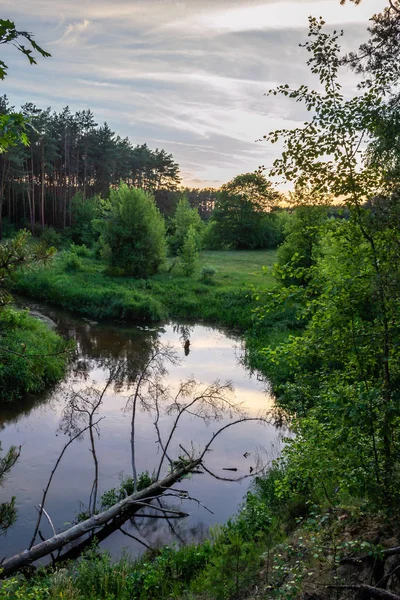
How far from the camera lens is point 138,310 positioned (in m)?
29.3

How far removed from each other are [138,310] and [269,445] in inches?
660

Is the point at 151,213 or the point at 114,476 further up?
the point at 151,213

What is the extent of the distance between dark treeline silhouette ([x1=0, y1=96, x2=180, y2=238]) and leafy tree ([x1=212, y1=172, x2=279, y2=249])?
17.7 m

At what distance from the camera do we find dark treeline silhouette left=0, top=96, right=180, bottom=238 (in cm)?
5469

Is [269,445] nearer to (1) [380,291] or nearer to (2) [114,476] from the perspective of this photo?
(2) [114,476]

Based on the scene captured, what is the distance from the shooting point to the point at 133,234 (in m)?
35.5

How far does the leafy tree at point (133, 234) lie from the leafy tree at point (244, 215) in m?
26.9

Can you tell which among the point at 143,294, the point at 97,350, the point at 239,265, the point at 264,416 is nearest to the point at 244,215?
the point at 239,265

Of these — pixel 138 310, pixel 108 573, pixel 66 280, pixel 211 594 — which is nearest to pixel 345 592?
pixel 211 594

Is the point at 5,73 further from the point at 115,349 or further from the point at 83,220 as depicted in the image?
the point at 83,220

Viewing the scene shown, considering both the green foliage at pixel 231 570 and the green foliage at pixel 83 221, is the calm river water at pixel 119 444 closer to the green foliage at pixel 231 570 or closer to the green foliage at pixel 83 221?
the green foliage at pixel 231 570

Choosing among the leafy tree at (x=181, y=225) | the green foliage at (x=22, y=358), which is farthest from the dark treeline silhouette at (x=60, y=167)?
the green foliage at (x=22, y=358)

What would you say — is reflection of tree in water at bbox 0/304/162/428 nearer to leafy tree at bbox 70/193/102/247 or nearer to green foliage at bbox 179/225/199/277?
green foliage at bbox 179/225/199/277

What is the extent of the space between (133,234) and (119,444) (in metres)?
23.6
